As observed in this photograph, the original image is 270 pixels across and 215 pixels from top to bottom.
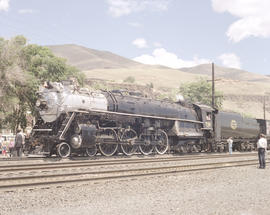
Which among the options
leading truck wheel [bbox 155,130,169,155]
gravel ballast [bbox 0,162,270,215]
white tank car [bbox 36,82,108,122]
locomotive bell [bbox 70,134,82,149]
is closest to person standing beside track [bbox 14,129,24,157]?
white tank car [bbox 36,82,108,122]

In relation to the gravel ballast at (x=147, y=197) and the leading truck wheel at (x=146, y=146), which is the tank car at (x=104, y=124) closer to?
the leading truck wheel at (x=146, y=146)

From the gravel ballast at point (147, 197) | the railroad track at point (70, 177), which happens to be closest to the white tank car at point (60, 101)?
the railroad track at point (70, 177)

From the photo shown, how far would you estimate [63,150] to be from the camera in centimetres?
1659

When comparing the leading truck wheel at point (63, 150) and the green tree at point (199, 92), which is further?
the green tree at point (199, 92)

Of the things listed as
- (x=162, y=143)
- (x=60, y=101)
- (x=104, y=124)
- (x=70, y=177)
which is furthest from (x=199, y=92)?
(x=70, y=177)

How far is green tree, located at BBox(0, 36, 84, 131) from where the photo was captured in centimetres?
2788

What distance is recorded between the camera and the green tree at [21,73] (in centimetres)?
2788

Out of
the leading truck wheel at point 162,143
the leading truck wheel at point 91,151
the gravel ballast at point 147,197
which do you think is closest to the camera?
the gravel ballast at point 147,197

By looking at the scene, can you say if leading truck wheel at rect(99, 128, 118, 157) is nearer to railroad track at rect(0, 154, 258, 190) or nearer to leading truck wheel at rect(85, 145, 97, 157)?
leading truck wheel at rect(85, 145, 97, 157)

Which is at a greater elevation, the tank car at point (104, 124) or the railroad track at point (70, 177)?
the tank car at point (104, 124)

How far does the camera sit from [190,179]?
1116 centimetres

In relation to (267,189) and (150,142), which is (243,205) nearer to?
(267,189)

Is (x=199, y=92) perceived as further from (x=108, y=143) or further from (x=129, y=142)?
(x=108, y=143)

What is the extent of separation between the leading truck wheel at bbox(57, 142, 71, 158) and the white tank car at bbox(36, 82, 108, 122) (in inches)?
58.9
